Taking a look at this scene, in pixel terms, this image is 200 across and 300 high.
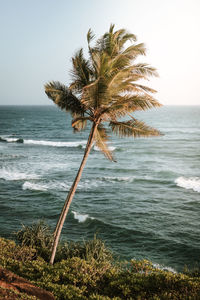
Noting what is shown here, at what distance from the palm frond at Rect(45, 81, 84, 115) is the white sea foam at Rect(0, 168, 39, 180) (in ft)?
65.3

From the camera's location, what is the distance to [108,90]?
27.6 ft

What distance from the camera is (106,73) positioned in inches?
334

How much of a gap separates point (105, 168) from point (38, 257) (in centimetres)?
2415

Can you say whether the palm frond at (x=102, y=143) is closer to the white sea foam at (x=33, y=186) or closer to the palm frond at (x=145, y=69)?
the palm frond at (x=145, y=69)

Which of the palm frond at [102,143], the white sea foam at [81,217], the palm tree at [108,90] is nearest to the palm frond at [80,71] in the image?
the palm tree at [108,90]

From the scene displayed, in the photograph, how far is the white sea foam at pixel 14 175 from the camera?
27984 millimetres

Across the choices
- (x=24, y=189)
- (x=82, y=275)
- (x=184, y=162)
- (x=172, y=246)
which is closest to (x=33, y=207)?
(x=24, y=189)

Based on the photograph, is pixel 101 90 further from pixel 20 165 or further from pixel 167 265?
pixel 20 165

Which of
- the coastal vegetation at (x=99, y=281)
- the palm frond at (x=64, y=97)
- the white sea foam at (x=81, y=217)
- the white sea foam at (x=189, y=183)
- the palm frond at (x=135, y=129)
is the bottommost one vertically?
the white sea foam at (x=81, y=217)

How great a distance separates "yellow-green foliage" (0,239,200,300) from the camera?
6488mm

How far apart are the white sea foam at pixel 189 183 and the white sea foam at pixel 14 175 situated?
50.3 feet

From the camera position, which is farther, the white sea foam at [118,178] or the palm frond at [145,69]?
the white sea foam at [118,178]

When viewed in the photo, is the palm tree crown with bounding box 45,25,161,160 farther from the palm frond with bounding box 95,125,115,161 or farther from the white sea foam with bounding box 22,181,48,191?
the white sea foam with bounding box 22,181,48,191

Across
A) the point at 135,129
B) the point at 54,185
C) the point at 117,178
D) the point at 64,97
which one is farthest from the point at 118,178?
the point at 64,97
